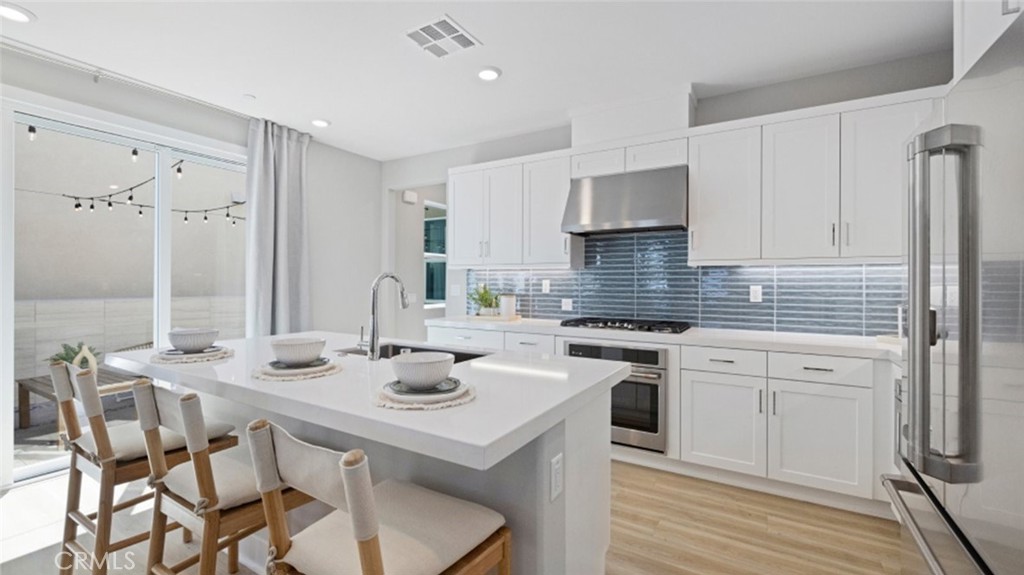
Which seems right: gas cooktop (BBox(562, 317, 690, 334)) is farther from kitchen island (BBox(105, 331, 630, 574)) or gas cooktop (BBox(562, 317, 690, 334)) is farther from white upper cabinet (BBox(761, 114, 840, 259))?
kitchen island (BBox(105, 331, 630, 574))

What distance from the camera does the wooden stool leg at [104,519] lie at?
1.53 metres

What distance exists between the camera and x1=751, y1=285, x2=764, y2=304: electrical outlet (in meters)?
3.18

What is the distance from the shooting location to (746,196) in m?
2.96

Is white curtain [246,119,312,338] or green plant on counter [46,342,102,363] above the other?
white curtain [246,119,312,338]

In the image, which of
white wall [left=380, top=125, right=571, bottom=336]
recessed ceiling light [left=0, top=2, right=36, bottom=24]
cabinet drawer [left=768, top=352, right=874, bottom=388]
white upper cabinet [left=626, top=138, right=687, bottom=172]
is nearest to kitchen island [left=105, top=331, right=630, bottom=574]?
cabinet drawer [left=768, top=352, right=874, bottom=388]

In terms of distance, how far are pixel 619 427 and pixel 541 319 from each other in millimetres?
1283

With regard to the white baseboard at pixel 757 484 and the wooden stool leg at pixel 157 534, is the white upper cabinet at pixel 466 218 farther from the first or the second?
the wooden stool leg at pixel 157 534

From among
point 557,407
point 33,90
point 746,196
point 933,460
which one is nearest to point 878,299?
point 746,196

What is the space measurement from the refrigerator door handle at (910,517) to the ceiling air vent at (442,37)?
2.62 m

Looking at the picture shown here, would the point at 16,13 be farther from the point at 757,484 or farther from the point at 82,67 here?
the point at 757,484

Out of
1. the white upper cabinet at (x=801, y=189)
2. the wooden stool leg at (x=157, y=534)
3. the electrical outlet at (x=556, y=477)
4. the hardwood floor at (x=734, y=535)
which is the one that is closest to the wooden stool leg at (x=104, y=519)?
the wooden stool leg at (x=157, y=534)

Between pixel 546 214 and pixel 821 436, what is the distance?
93.0 inches

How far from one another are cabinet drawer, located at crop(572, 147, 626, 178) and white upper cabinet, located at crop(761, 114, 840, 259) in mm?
948

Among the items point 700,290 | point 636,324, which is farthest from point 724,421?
point 700,290
